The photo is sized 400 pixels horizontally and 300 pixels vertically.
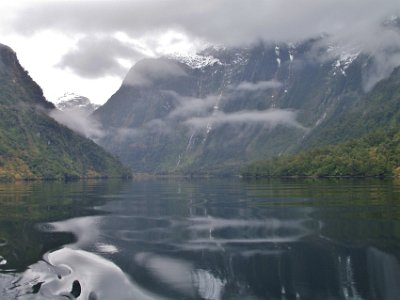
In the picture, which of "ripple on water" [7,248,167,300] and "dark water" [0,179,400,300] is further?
"dark water" [0,179,400,300]

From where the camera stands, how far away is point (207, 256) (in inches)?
1845

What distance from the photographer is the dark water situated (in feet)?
Answer: 115

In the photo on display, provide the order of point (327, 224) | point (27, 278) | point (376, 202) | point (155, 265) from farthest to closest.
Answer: point (376, 202), point (327, 224), point (155, 265), point (27, 278)

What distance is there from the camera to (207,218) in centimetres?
7681

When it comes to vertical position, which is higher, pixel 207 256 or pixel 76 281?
pixel 207 256

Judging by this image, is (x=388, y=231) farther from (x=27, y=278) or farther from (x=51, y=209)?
(x=51, y=209)

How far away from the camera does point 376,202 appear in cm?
8700

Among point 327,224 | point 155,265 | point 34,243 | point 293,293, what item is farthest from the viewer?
point 327,224

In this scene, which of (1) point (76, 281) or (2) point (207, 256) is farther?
(2) point (207, 256)

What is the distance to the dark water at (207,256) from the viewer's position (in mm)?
35062

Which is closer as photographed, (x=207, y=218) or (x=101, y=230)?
(x=101, y=230)

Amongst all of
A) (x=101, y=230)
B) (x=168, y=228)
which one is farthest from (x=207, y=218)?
(x=101, y=230)

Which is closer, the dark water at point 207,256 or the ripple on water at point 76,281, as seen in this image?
the ripple on water at point 76,281

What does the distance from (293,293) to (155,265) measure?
14.4 m
